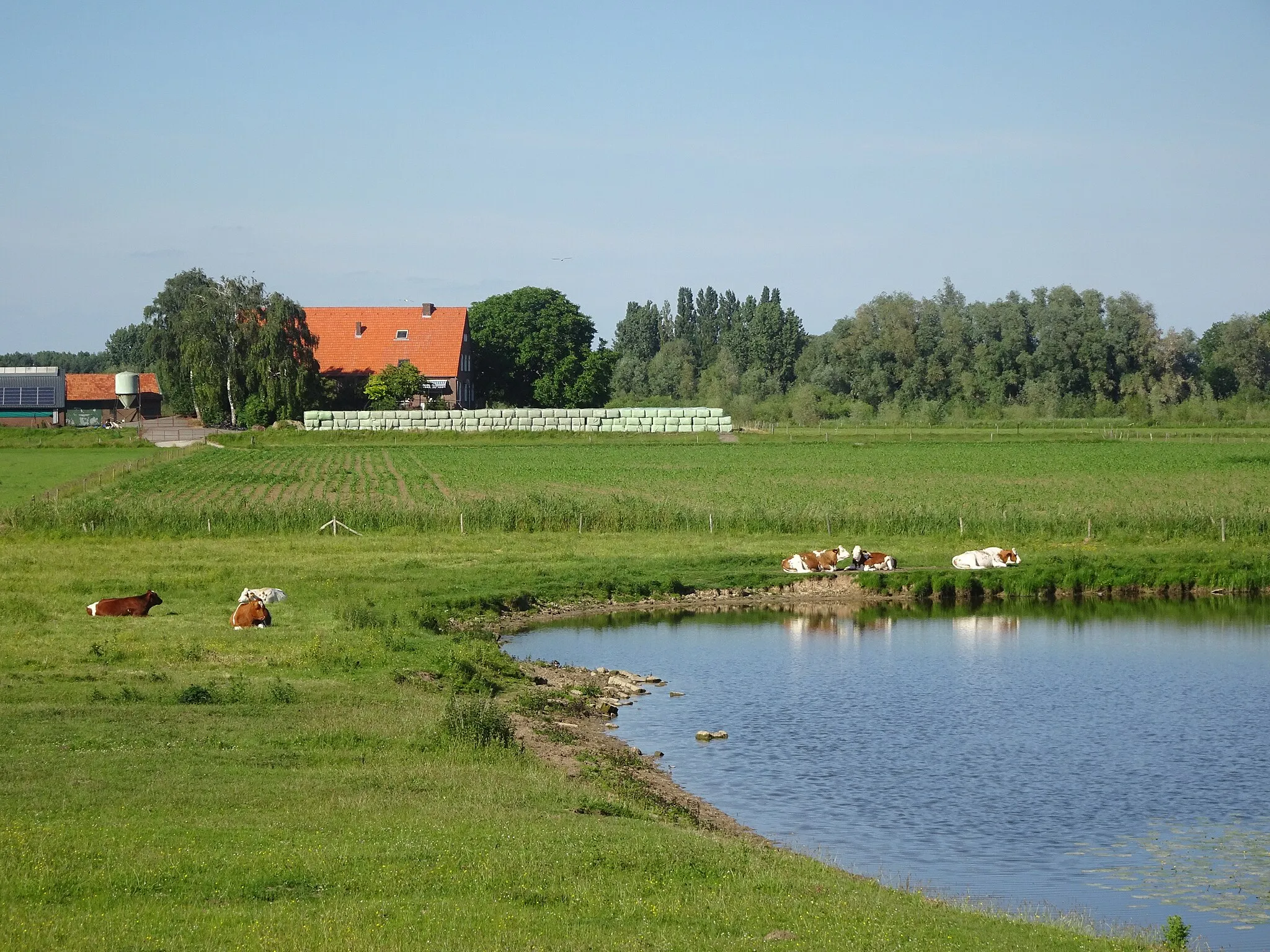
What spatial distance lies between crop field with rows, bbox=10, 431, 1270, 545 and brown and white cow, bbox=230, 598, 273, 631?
1782cm

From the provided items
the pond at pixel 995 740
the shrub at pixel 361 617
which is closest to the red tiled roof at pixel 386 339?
the pond at pixel 995 740

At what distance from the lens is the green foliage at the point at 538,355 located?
128 m

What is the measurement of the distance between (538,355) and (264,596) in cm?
9997

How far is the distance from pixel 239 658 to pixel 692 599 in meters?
14.5

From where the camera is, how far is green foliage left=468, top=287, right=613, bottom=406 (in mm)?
127750

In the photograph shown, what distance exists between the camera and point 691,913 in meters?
11.4

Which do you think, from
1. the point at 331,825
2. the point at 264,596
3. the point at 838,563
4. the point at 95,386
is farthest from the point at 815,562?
the point at 95,386

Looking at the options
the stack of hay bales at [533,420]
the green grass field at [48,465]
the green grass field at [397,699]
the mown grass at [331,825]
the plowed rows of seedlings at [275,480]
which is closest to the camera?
the mown grass at [331,825]

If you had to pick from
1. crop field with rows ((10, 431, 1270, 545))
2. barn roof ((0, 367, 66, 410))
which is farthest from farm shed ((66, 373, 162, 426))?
crop field with rows ((10, 431, 1270, 545))

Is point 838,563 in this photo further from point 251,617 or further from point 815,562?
point 251,617

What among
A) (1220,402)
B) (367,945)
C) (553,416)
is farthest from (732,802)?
(1220,402)

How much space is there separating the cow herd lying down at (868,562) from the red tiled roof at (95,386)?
369 ft

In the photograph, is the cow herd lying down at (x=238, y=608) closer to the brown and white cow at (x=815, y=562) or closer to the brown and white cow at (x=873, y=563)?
the brown and white cow at (x=815, y=562)

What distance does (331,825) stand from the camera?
13.7m
